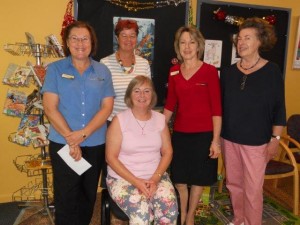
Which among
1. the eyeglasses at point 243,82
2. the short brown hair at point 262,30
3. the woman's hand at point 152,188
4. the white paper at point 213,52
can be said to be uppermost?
the short brown hair at point 262,30

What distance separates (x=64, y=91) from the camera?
6.05 feet

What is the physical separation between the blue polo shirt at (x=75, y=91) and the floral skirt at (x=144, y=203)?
361 millimetres

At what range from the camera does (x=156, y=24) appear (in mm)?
2955

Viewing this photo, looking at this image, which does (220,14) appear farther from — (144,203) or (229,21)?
(144,203)

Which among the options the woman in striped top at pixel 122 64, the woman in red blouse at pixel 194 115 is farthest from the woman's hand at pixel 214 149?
the woman in striped top at pixel 122 64

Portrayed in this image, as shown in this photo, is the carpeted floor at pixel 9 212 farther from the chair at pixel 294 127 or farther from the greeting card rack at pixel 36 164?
the chair at pixel 294 127

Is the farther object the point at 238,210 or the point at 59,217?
the point at 238,210

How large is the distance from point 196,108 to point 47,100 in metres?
1.01

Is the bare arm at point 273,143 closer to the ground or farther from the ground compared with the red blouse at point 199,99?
closer to the ground

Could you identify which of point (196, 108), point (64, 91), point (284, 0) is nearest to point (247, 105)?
point (196, 108)

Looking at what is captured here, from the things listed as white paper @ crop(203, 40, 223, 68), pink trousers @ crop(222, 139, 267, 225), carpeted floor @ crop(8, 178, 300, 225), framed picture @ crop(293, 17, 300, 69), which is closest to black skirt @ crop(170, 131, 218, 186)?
pink trousers @ crop(222, 139, 267, 225)

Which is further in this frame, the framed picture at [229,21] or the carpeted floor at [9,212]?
the framed picture at [229,21]

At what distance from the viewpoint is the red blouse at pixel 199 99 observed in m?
2.10

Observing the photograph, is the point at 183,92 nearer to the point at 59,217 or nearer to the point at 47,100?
the point at 47,100
